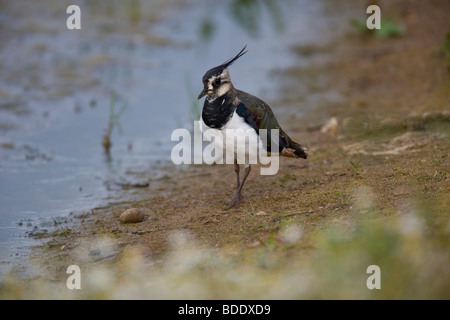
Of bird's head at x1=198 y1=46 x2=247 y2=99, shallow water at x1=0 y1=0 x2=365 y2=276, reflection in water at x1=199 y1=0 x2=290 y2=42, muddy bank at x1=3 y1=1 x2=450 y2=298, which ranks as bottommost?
muddy bank at x1=3 y1=1 x2=450 y2=298

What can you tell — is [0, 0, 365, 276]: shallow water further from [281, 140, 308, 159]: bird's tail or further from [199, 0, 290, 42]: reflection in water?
[281, 140, 308, 159]: bird's tail

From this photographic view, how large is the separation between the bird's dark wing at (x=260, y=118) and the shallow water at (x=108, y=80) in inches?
69.8

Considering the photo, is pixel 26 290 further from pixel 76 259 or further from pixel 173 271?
pixel 173 271

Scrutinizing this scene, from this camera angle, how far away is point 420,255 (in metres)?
3.62

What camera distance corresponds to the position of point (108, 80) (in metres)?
9.52

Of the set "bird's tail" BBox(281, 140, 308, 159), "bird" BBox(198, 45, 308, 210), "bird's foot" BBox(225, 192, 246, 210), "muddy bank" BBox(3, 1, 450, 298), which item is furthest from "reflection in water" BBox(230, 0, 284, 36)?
"bird's foot" BBox(225, 192, 246, 210)

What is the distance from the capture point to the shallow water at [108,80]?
21.1ft

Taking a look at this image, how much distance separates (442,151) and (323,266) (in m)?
2.50

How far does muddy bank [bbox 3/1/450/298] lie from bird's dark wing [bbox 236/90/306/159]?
37 centimetres

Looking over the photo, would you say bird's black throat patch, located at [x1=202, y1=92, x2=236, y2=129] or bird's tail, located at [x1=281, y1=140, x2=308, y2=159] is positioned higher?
bird's black throat patch, located at [x1=202, y1=92, x2=236, y2=129]

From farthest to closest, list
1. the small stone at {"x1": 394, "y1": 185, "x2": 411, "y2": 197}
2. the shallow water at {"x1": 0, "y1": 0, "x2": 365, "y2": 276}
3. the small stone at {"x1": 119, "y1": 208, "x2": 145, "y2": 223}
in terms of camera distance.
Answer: the shallow water at {"x1": 0, "y1": 0, "x2": 365, "y2": 276}
the small stone at {"x1": 119, "y1": 208, "x2": 145, "y2": 223}
the small stone at {"x1": 394, "y1": 185, "x2": 411, "y2": 197}

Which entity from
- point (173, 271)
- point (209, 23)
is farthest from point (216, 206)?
point (209, 23)

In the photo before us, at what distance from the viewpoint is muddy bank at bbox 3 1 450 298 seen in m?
3.63

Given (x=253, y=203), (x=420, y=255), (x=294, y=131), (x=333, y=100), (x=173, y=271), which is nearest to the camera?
(x=420, y=255)
